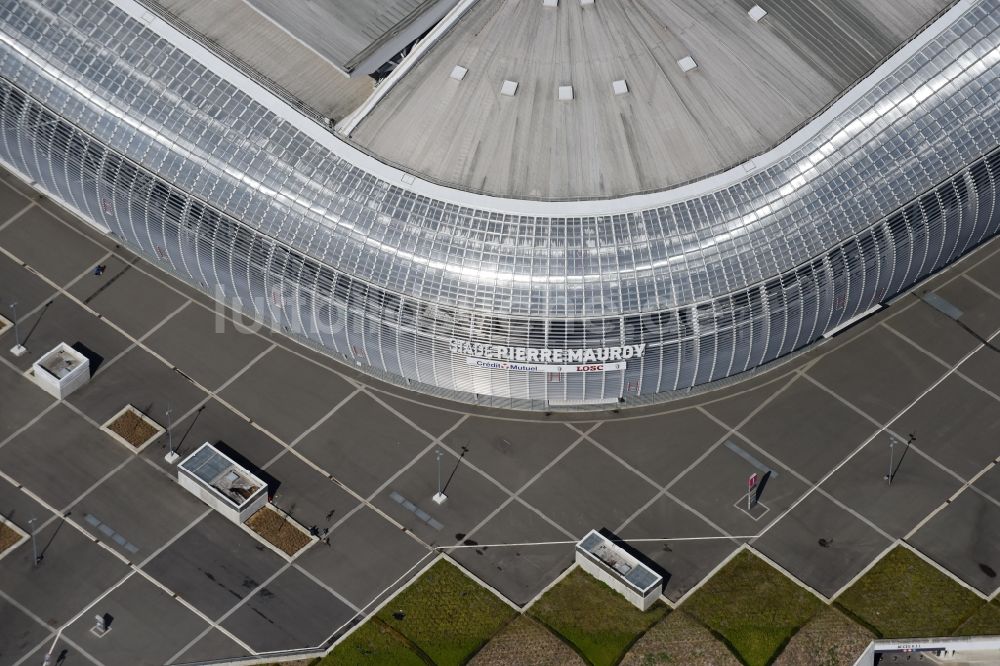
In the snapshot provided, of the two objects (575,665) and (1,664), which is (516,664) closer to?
(575,665)

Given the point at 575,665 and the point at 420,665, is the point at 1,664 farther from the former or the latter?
the point at 575,665

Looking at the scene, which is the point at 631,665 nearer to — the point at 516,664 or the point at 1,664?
the point at 516,664

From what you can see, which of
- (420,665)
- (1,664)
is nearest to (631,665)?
(420,665)

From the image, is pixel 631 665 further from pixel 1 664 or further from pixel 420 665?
pixel 1 664

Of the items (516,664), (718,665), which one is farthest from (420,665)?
(718,665)

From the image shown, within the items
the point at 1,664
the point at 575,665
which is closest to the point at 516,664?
the point at 575,665
